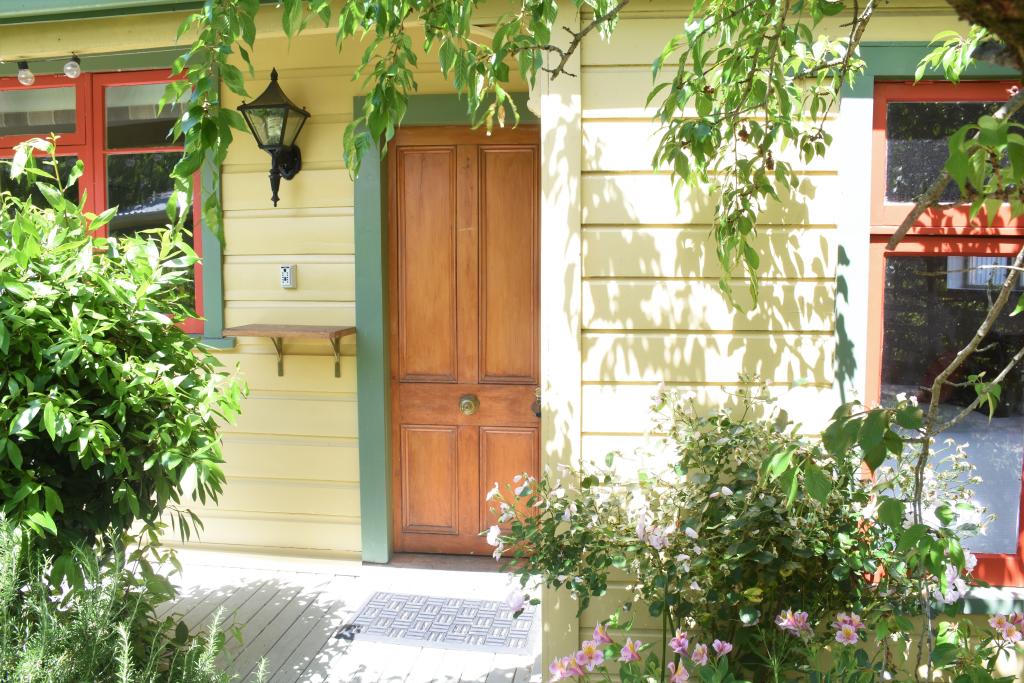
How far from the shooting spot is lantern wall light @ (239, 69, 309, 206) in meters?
4.15

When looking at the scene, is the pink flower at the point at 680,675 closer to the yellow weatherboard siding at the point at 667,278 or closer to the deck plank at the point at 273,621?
the yellow weatherboard siding at the point at 667,278

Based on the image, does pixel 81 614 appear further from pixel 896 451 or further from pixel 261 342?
pixel 261 342

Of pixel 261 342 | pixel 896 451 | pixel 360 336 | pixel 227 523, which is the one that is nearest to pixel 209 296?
pixel 261 342

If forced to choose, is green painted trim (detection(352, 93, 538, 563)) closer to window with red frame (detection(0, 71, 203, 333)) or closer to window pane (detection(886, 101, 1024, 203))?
window with red frame (detection(0, 71, 203, 333))

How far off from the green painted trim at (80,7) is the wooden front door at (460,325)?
4.05 feet

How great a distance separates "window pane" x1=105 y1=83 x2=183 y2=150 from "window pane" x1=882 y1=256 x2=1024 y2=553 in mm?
3719

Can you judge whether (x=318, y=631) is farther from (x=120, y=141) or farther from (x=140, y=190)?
(x=120, y=141)

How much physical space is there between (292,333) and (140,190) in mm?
1324

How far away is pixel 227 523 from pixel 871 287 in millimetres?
3470

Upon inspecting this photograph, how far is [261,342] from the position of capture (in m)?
4.45

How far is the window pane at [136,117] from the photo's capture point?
4531mm

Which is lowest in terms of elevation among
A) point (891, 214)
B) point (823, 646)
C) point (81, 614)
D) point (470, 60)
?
point (823, 646)

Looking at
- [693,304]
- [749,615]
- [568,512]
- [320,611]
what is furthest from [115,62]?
[749,615]

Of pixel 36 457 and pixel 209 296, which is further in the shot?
pixel 209 296
